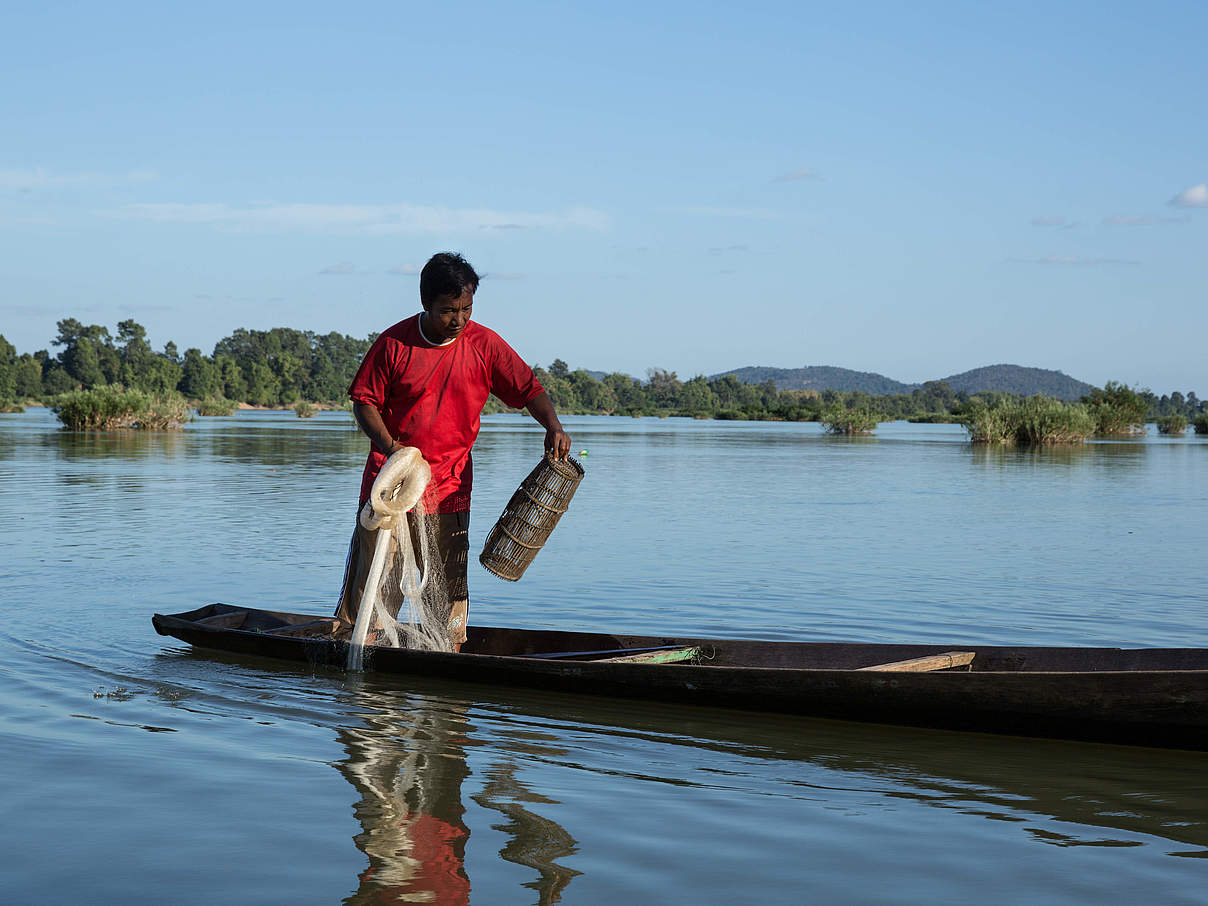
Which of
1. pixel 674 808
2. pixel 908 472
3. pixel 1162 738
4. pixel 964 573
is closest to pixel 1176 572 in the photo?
pixel 964 573

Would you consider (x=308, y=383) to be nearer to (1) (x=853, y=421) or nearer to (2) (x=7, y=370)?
(2) (x=7, y=370)

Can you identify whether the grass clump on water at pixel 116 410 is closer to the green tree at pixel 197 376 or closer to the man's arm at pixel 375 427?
the man's arm at pixel 375 427

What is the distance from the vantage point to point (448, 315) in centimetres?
599

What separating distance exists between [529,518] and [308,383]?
435 feet

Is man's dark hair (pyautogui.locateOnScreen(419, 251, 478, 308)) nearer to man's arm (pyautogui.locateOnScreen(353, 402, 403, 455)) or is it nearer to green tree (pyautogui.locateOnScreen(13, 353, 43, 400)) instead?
man's arm (pyautogui.locateOnScreen(353, 402, 403, 455))

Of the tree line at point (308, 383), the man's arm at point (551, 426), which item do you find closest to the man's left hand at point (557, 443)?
the man's arm at point (551, 426)

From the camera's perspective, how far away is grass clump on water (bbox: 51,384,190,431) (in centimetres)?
4266

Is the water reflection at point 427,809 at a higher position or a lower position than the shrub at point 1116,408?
lower

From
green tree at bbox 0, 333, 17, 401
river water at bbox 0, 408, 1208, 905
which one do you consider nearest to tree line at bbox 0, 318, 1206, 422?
green tree at bbox 0, 333, 17, 401

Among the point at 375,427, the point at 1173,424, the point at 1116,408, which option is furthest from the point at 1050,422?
the point at 375,427

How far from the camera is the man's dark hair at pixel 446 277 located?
5.93 meters

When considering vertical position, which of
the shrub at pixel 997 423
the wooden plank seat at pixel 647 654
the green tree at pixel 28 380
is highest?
the green tree at pixel 28 380

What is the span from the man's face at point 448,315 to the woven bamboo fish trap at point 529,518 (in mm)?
918

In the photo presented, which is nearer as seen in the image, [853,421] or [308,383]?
[853,421]
